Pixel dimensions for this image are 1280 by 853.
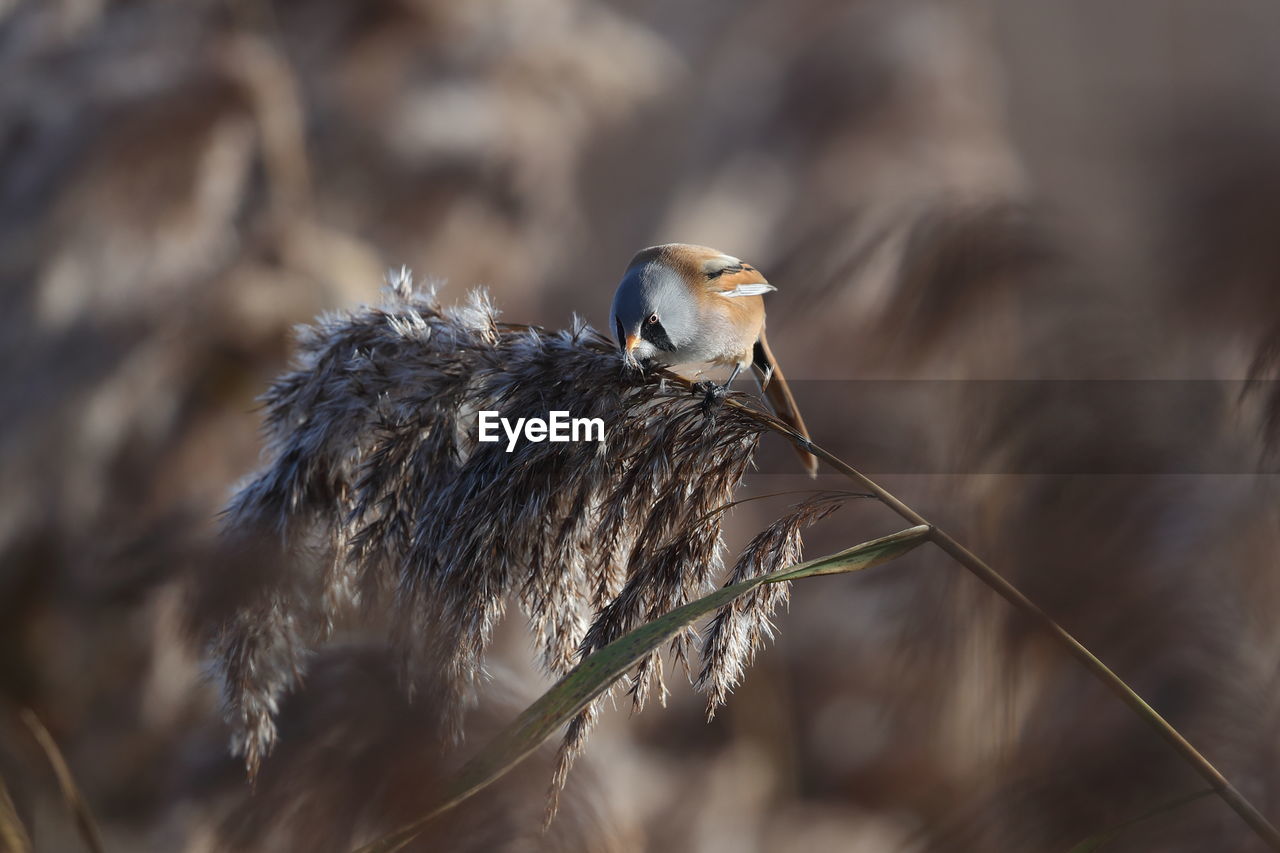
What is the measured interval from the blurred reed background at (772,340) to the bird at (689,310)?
11 centimetres

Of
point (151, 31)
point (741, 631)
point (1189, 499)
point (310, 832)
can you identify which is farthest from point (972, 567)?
point (151, 31)

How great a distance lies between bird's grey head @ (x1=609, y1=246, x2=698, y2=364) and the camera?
2.06 feet

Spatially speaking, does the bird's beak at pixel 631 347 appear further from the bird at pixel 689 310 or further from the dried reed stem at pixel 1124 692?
the dried reed stem at pixel 1124 692

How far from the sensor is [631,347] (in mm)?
603

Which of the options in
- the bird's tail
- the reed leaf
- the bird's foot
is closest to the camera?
the reed leaf

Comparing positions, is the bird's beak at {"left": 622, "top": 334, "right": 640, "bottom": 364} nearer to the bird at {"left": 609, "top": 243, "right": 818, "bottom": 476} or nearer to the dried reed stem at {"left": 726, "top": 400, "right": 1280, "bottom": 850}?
the bird at {"left": 609, "top": 243, "right": 818, "bottom": 476}

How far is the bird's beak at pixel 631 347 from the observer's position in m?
0.57

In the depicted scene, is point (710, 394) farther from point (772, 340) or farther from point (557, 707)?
point (772, 340)

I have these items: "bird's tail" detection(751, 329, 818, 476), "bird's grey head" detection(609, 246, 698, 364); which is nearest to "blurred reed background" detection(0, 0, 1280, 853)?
"bird's tail" detection(751, 329, 818, 476)

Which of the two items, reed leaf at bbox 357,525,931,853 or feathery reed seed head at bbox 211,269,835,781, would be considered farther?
feathery reed seed head at bbox 211,269,835,781

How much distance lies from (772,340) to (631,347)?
1.41 ft

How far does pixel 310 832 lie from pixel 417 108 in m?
1.22

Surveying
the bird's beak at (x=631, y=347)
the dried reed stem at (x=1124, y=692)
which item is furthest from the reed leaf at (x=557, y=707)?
the bird's beak at (x=631, y=347)

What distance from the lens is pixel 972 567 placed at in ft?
1.52
